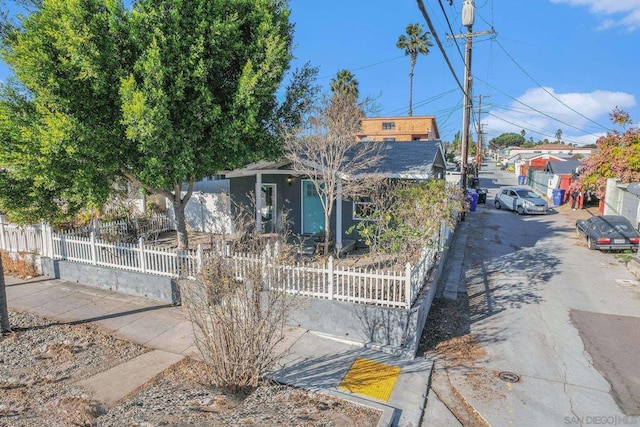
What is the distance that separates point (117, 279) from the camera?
9.08 m

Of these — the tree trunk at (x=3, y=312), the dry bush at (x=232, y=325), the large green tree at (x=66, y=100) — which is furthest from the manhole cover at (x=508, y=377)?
the tree trunk at (x=3, y=312)

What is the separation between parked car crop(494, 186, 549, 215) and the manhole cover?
1956cm

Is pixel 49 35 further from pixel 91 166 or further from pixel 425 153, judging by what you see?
pixel 425 153

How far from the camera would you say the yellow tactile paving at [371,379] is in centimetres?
515

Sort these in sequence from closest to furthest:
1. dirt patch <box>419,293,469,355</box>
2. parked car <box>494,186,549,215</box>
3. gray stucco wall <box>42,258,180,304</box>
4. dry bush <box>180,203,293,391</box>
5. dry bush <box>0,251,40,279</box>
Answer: dry bush <box>180,203,293,391</box>
dirt patch <box>419,293,469,355</box>
gray stucco wall <box>42,258,180,304</box>
dry bush <box>0,251,40,279</box>
parked car <box>494,186,549,215</box>

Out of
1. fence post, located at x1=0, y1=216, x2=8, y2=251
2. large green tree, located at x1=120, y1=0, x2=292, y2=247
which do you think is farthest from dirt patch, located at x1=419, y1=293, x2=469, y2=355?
fence post, located at x1=0, y1=216, x2=8, y2=251

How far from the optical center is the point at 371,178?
440 inches

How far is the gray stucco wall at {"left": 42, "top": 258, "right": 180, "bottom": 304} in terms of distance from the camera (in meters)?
8.45

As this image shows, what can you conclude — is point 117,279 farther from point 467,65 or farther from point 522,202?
point 522,202

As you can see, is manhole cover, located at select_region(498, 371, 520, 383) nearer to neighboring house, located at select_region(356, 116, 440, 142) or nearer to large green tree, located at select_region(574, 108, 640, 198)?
large green tree, located at select_region(574, 108, 640, 198)

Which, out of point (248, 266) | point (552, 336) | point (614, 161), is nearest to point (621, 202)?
point (614, 161)

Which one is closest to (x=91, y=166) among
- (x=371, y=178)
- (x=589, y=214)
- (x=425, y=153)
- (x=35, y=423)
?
(x=35, y=423)

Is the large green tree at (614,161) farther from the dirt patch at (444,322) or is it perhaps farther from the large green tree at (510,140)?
the large green tree at (510,140)

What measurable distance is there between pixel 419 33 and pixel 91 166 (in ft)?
148
